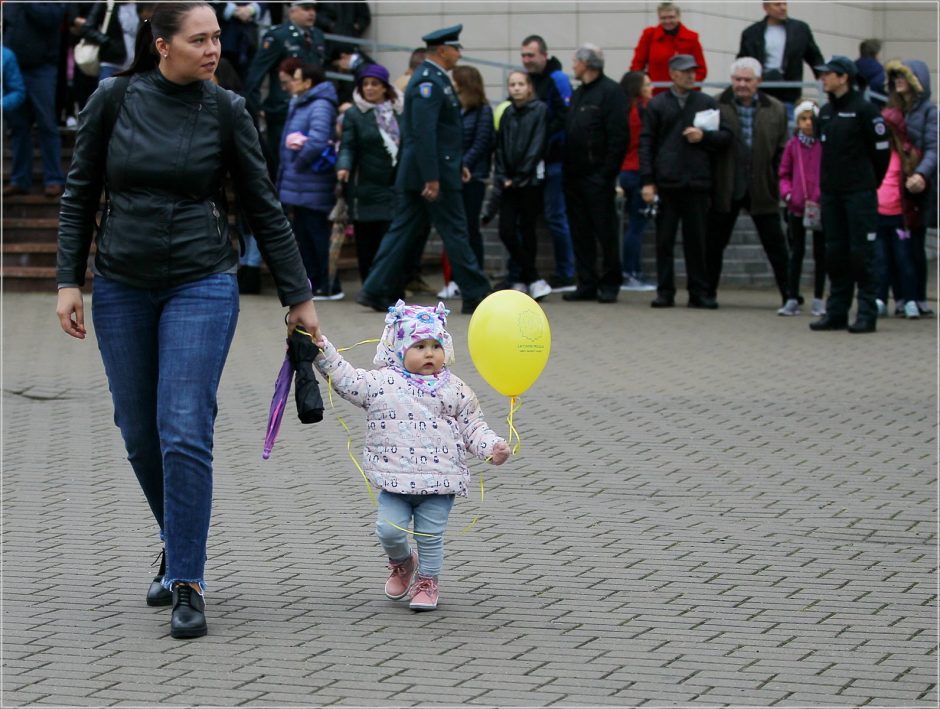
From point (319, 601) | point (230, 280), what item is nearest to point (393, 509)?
point (319, 601)

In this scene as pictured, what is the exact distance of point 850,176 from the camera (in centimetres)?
1318

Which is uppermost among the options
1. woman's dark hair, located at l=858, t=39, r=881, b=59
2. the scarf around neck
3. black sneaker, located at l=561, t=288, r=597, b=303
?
woman's dark hair, located at l=858, t=39, r=881, b=59

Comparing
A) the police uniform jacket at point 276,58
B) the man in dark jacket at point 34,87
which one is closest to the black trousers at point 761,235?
the police uniform jacket at point 276,58

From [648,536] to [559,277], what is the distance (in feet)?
32.1

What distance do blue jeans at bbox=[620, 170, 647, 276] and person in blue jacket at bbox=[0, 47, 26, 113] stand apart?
5.94 metres

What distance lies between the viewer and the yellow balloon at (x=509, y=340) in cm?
574

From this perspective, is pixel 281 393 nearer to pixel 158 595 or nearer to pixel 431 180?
pixel 158 595

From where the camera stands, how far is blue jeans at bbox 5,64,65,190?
1675cm

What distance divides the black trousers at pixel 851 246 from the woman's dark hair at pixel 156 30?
863 centimetres

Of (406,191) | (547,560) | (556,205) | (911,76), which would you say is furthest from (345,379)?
(556,205)

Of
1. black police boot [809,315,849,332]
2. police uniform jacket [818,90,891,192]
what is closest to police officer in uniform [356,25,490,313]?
black police boot [809,315,849,332]

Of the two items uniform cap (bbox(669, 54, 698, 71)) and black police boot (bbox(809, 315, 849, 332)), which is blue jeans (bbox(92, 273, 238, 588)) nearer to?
black police boot (bbox(809, 315, 849, 332))

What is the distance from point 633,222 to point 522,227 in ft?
5.01

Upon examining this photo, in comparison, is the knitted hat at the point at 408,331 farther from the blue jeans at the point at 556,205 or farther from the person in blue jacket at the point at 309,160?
the blue jeans at the point at 556,205
